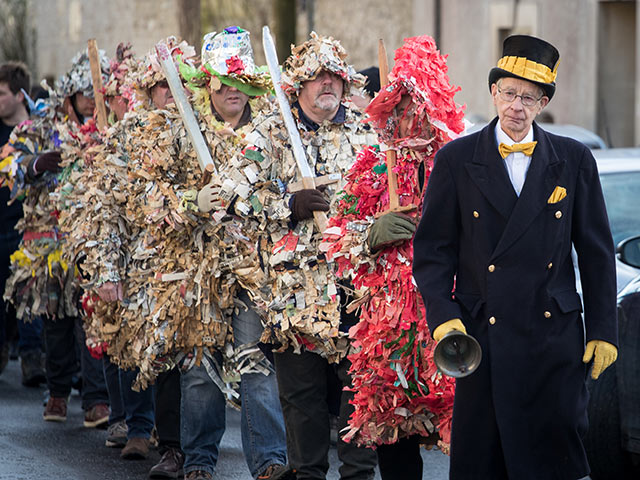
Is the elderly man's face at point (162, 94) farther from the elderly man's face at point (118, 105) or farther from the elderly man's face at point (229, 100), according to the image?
the elderly man's face at point (118, 105)

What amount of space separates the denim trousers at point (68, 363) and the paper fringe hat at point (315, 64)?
3.24 metres

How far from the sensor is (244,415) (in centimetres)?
703

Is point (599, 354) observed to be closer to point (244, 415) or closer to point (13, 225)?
point (244, 415)

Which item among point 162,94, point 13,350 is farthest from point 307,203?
Result: point 13,350

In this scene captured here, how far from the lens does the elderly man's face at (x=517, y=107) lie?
507 centimetres

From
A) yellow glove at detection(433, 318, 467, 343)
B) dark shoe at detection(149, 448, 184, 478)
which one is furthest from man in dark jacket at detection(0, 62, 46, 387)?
yellow glove at detection(433, 318, 467, 343)

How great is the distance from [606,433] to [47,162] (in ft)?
14.8

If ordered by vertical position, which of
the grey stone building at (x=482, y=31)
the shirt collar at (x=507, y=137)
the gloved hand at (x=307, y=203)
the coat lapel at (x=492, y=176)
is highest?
the grey stone building at (x=482, y=31)

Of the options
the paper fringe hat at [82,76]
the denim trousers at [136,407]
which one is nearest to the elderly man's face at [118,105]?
the paper fringe hat at [82,76]

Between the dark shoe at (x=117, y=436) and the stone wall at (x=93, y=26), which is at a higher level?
the stone wall at (x=93, y=26)

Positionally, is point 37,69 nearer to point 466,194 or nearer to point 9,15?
point 9,15

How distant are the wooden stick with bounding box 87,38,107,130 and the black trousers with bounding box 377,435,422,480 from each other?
3.84 m

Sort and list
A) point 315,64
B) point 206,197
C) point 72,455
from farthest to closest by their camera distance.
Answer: point 72,455, point 206,197, point 315,64

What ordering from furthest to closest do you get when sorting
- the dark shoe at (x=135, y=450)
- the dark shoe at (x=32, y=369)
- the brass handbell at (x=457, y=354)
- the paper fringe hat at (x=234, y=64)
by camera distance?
the dark shoe at (x=32, y=369) → the dark shoe at (x=135, y=450) → the paper fringe hat at (x=234, y=64) → the brass handbell at (x=457, y=354)
